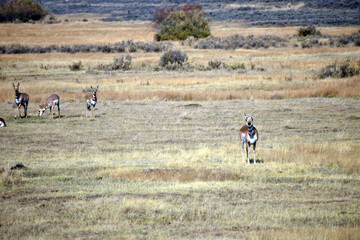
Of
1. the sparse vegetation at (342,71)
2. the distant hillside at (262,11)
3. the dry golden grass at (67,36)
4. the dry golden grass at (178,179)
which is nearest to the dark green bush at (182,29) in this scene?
the dry golden grass at (67,36)

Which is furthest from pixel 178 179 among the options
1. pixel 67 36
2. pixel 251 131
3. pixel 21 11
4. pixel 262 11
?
pixel 262 11

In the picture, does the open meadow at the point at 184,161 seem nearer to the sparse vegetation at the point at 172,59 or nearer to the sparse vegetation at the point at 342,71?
the sparse vegetation at the point at 342,71

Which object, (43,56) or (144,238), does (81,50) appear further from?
(144,238)

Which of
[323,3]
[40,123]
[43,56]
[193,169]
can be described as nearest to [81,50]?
[43,56]

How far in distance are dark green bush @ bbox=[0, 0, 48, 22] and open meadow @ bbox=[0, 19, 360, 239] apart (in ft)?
277

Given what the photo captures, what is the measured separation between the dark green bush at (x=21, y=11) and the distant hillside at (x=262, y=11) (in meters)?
18.6

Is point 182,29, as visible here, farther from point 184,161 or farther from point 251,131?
point 251,131

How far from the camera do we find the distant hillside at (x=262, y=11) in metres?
109

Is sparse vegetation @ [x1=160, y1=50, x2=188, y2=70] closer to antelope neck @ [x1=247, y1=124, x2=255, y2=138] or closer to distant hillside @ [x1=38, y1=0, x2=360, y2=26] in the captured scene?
antelope neck @ [x1=247, y1=124, x2=255, y2=138]

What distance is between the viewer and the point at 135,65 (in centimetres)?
4506

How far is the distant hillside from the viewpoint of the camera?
10919 centimetres

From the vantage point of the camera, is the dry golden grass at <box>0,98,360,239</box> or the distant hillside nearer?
the dry golden grass at <box>0,98,360,239</box>

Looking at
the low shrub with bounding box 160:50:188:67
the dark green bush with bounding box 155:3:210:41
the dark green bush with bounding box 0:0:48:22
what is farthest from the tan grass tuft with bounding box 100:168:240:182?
the dark green bush with bounding box 0:0:48:22

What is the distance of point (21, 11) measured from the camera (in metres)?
117
